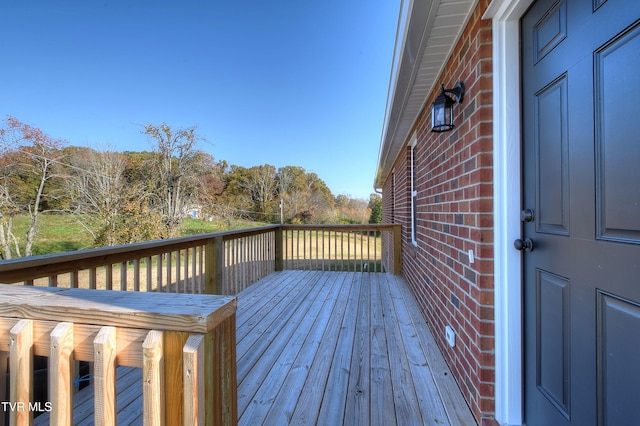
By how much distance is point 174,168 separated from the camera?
7.90 meters

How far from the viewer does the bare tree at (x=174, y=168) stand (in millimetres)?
7617

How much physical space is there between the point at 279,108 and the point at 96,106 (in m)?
6.24

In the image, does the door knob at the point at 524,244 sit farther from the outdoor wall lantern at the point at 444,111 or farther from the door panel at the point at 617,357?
the outdoor wall lantern at the point at 444,111

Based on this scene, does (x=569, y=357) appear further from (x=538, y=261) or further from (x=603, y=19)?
(x=603, y=19)

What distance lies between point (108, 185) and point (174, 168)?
1628mm

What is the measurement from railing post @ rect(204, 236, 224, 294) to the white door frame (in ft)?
9.14

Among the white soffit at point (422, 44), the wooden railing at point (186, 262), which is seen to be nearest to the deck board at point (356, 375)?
the wooden railing at point (186, 262)

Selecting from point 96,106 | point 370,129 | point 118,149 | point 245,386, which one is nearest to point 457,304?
point 245,386

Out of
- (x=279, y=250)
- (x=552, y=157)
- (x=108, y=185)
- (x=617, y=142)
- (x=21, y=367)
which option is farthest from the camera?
(x=108, y=185)

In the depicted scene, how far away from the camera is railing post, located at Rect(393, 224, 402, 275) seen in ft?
15.5

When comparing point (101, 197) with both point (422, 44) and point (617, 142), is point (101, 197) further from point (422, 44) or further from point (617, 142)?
point (617, 142)

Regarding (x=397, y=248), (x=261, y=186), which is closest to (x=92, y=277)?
(x=397, y=248)

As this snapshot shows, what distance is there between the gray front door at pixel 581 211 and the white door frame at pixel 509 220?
0.12ft

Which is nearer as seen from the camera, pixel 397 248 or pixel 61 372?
pixel 61 372
